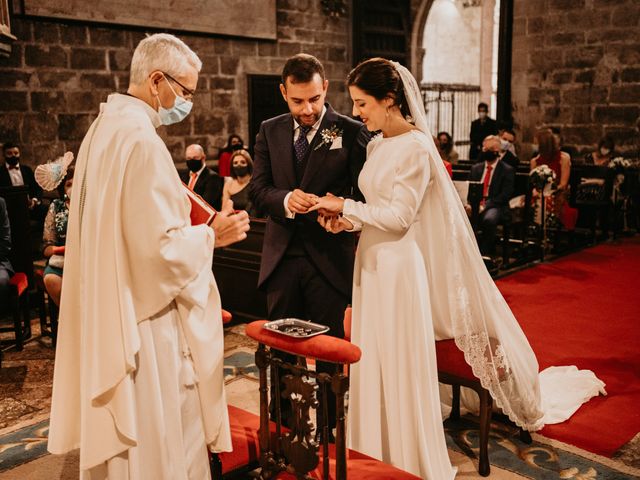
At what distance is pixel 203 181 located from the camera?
660 cm

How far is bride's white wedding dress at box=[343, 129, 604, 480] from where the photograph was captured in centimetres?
274

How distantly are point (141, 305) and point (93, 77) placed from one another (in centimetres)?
749

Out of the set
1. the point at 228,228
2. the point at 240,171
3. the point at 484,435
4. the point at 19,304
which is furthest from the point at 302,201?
the point at 240,171

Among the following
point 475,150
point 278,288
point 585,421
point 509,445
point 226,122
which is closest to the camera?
point 278,288

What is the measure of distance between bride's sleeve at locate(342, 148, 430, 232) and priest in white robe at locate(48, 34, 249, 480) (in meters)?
0.67

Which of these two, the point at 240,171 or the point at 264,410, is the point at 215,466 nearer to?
the point at 264,410

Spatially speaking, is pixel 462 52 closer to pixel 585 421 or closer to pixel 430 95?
pixel 430 95

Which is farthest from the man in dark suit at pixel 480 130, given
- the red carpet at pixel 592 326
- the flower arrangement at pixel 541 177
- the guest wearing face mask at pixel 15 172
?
the guest wearing face mask at pixel 15 172

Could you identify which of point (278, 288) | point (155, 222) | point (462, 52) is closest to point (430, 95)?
point (462, 52)

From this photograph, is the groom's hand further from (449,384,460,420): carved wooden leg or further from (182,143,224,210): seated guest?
(182,143,224,210): seated guest

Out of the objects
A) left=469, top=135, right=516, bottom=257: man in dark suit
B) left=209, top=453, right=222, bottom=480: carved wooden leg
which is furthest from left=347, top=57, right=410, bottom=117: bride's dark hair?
left=469, top=135, right=516, bottom=257: man in dark suit

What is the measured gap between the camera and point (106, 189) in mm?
2016

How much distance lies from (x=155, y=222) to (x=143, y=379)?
475mm

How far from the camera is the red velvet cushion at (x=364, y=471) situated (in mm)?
2369
